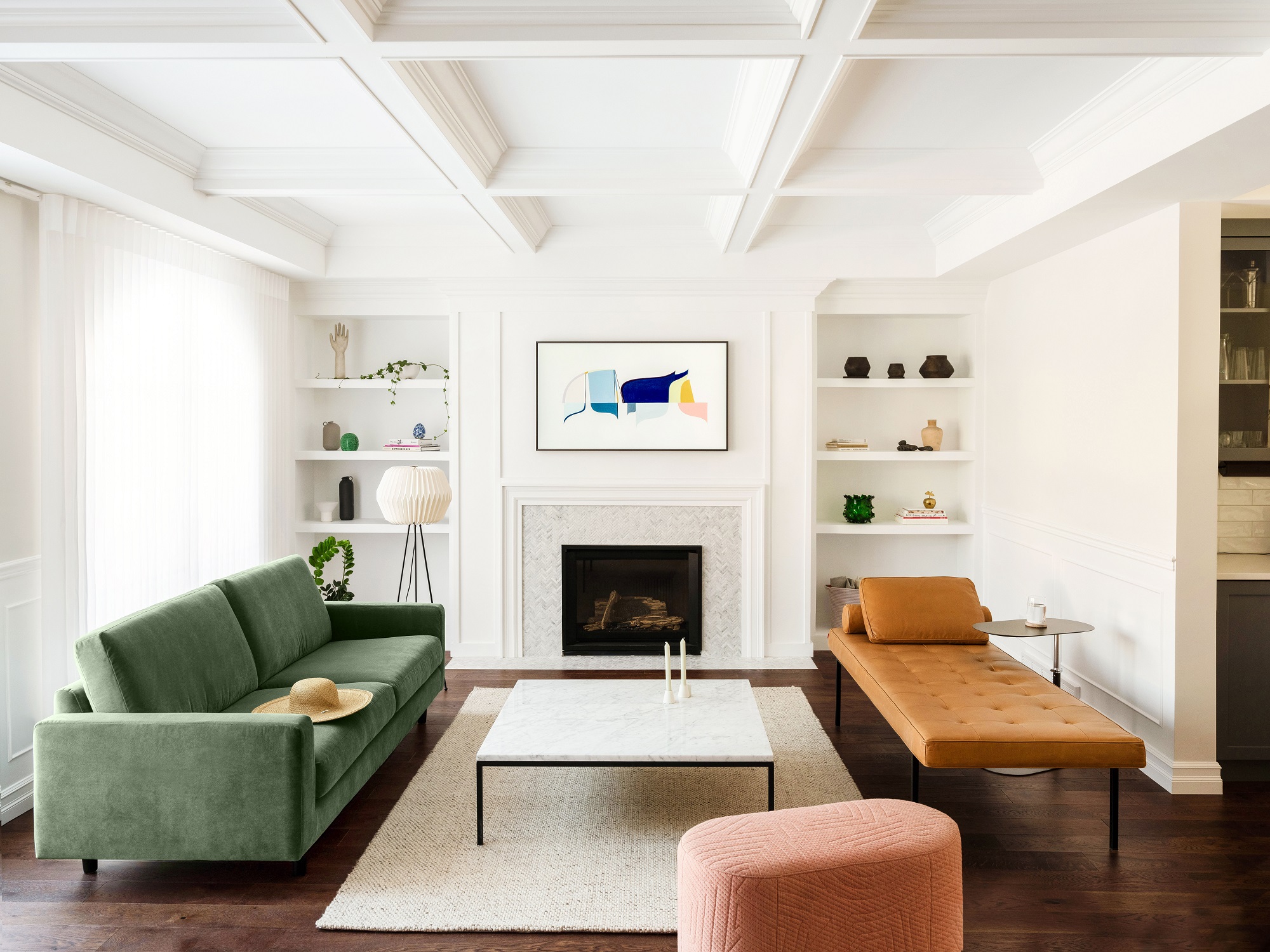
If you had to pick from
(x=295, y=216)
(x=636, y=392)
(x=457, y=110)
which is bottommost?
(x=636, y=392)

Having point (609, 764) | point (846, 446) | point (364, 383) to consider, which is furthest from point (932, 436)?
point (364, 383)

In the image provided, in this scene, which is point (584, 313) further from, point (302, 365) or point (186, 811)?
point (186, 811)

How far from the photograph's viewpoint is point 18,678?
309 centimetres

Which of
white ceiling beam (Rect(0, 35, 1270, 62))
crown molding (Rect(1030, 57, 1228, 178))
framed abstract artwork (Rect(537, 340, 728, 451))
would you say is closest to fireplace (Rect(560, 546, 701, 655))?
framed abstract artwork (Rect(537, 340, 728, 451))

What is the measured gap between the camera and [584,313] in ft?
16.7

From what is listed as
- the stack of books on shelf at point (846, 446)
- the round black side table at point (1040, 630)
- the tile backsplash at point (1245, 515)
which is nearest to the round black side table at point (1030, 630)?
the round black side table at point (1040, 630)

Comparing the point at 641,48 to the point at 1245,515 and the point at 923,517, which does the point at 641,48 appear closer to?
the point at 1245,515

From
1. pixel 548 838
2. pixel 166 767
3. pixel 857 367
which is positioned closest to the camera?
pixel 166 767

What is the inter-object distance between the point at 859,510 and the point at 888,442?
589 mm

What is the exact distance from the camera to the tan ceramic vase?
5.40 metres

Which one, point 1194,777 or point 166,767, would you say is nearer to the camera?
point 166,767

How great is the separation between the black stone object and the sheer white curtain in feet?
1.80

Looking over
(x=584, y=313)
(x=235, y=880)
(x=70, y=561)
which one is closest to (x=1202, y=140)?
(x=584, y=313)

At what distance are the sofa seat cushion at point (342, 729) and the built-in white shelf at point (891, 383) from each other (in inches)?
131
